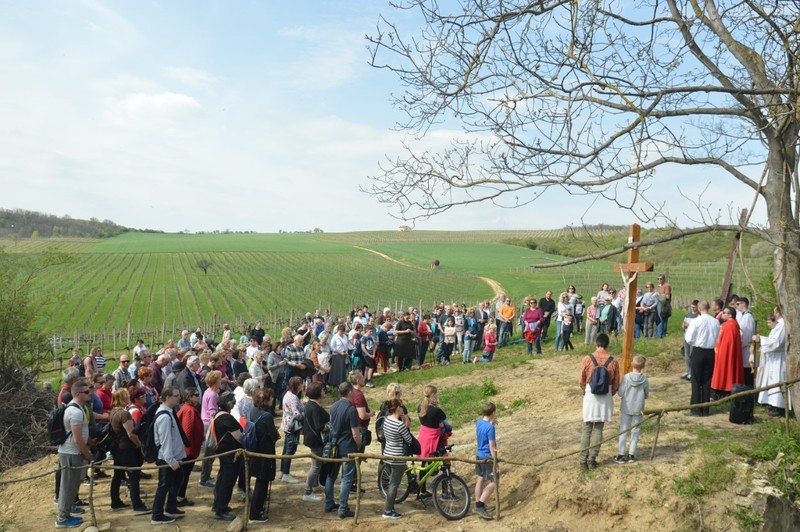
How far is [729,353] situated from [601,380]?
334 cm

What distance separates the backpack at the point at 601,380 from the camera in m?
8.81

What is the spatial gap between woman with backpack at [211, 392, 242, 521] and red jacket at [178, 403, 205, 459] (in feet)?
1.01

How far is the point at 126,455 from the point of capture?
28.9 feet

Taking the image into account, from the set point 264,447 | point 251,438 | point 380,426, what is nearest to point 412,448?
point 380,426

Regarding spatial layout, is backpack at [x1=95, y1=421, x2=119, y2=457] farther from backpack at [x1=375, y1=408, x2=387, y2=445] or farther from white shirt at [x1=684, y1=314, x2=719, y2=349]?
white shirt at [x1=684, y1=314, x2=719, y2=349]

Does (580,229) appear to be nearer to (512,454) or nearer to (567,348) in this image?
(512,454)

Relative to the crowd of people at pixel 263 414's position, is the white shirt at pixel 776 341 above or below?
above

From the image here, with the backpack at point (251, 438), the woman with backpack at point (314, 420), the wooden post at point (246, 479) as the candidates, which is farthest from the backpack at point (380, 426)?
the wooden post at point (246, 479)

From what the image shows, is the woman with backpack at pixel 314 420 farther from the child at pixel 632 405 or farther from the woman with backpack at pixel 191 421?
the child at pixel 632 405

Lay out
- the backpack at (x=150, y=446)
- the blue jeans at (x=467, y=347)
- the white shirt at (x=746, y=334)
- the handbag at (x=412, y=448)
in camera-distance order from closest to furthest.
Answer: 1. the backpack at (x=150, y=446)
2. the handbag at (x=412, y=448)
3. the white shirt at (x=746, y=334)
4. the blue jeans at (x=467, y=347)

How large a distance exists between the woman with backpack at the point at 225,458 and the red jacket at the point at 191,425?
31cm

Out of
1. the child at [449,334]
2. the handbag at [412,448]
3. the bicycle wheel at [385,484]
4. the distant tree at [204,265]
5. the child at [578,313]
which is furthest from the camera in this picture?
the distant tree at [204,265]

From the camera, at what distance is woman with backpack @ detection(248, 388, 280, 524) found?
870 centimetres

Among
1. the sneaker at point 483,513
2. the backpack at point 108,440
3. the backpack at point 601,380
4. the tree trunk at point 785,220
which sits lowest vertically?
the sneaker at point 483,513
